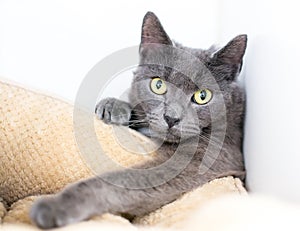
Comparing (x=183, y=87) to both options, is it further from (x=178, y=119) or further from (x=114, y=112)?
(x=114, y=112)

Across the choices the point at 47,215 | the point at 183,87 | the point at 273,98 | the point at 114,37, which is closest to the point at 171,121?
the point at 183,87

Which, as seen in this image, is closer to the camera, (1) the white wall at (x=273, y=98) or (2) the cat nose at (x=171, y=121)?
(1) the white wall at (x=273, y=98)

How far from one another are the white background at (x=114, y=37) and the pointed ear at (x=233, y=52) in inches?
1.6

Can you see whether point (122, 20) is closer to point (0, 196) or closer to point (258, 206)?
point (0, 196)

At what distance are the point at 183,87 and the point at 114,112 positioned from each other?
220 millimetres

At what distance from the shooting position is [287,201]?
1080mm

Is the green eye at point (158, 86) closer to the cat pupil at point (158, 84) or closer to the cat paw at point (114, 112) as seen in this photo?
the cat pupil at point (158, 84)

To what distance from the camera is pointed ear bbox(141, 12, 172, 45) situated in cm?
141

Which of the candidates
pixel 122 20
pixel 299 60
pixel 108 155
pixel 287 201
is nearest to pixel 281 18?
pixel 299 60

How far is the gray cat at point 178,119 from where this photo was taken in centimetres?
116

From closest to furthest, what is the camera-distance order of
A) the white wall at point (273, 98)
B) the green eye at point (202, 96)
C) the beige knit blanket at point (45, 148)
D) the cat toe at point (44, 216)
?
the cat toe at point (44, 216) < the white wall at point (273, 98) < the beige knit blanket at point (45, 148) < the green eye at point (202, 96)

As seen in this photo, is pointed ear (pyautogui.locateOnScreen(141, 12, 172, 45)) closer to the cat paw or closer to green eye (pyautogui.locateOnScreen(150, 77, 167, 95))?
green eye (pyautogui.locateOnScreen(150, 77, 167, 95))

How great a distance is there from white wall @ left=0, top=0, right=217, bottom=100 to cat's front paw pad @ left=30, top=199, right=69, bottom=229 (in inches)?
31.5

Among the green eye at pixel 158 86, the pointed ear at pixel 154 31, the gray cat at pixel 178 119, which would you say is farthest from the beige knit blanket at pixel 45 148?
the pointed ear at pixel 154 31
